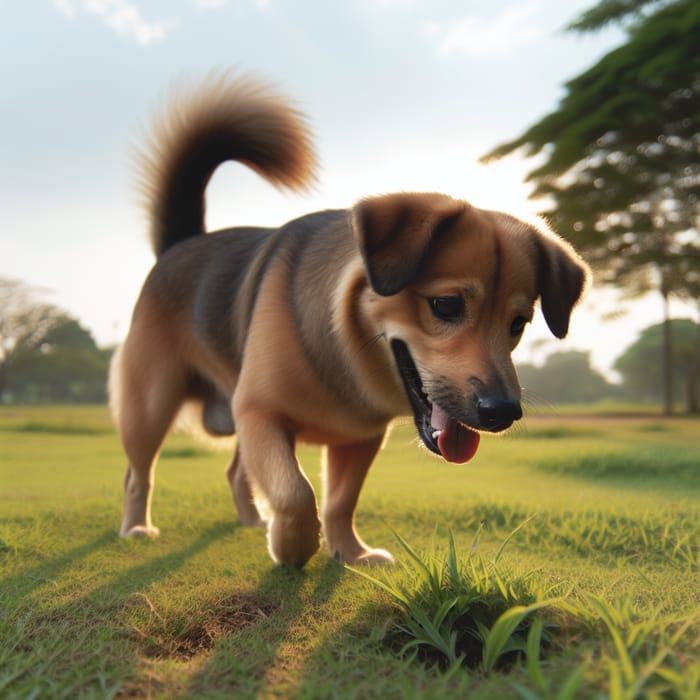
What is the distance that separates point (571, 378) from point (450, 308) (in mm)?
66609

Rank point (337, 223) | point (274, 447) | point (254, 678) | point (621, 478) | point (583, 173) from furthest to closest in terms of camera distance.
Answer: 1. point (583, 173)
2. point (621, 478)
3. point (337, 223)
4. point (274, 447)
5. point (254, 678)

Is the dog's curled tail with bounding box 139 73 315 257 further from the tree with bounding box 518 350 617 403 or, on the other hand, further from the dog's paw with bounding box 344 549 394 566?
the tree with bounding box 518 350 617 403

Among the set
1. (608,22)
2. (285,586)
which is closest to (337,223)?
(285,586)

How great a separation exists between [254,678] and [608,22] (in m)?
16.5

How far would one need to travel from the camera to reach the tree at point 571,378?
208 feet

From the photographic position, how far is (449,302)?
246 centimetres

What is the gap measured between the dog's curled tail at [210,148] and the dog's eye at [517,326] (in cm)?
199

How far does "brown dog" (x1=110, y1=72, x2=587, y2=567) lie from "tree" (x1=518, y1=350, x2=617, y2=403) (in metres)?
60.8

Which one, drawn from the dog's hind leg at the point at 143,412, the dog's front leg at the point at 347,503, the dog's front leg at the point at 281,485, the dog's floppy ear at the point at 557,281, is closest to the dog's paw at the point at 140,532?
the dog's hind leg at the point at 143,412

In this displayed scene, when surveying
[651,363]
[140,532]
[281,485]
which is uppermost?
[651,363]

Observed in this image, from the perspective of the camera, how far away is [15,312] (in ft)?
115

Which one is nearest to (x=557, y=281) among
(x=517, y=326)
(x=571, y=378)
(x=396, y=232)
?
(x=517, y=326)

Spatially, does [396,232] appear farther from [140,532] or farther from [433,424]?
[140,532]

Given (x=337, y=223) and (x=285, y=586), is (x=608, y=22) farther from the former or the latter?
(x=285, y=586)
